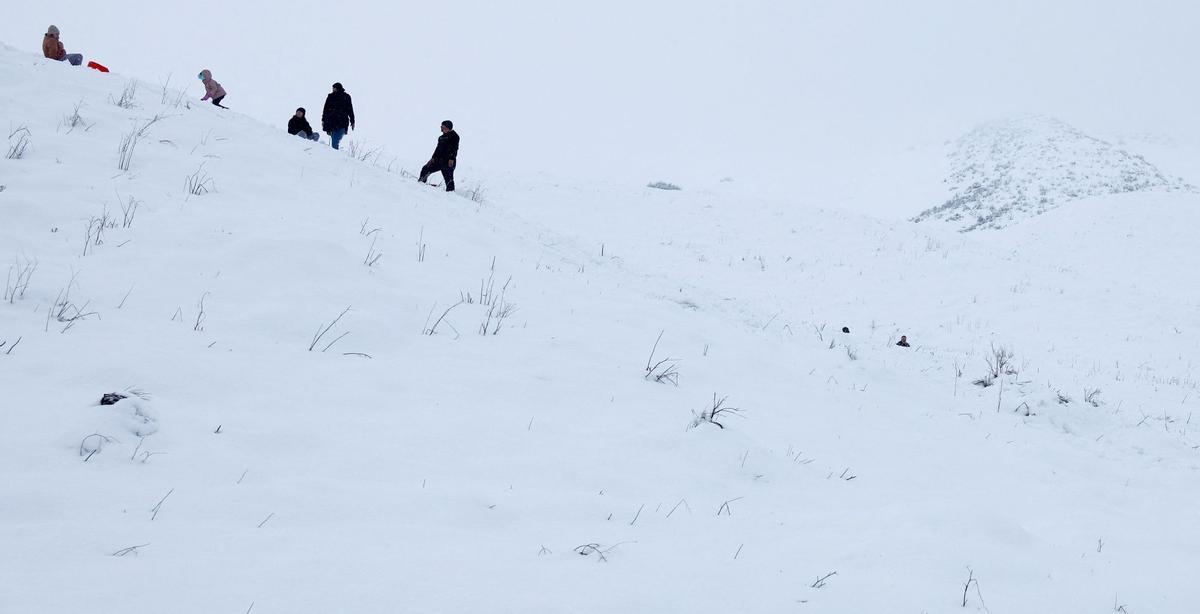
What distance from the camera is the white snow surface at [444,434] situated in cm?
239

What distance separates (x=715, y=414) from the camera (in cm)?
465

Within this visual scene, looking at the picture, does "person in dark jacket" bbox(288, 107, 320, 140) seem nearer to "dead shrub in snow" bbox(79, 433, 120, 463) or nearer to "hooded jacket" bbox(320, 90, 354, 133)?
"hooded jacket" bbox(320, 90, 354, 133)

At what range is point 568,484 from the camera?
10.9ft

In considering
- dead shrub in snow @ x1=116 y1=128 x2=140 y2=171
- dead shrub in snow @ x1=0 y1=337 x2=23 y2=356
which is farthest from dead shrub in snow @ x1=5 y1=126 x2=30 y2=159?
dead shrub in snow @ x1=0 y1=337 x2=23 y2=356

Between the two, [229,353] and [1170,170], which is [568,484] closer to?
[229,353]

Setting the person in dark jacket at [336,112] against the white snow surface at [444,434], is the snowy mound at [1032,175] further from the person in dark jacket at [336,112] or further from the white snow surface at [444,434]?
the white snow surface at [444,434]

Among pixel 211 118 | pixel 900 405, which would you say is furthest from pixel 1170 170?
pixel 211 118

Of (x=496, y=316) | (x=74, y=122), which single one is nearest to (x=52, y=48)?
(x=74, y=122)

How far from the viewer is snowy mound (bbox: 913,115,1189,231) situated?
35.1 m

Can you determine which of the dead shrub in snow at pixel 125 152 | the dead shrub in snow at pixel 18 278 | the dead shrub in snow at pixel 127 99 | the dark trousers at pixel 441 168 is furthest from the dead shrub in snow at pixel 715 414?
the dark trousers at pixel 441 168

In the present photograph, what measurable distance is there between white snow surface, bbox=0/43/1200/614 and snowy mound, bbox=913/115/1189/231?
101 ft

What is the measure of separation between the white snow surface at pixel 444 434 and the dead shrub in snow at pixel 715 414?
0.10m

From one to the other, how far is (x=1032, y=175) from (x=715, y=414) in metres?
44.3

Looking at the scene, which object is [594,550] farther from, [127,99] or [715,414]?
[127,99]
